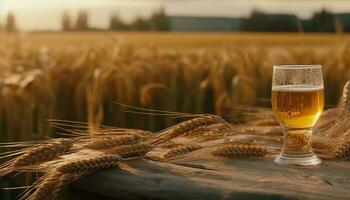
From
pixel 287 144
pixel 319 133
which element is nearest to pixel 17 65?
pixel 319 133

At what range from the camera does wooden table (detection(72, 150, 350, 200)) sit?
143 centimetres

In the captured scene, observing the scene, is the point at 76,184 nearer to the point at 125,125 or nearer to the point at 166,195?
the point at 166,195

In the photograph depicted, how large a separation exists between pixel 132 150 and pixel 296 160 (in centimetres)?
42

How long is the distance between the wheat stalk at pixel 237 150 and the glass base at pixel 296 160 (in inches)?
2.8

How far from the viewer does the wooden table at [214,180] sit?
1428 millimetres

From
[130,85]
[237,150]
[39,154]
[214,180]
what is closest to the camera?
[214,180]

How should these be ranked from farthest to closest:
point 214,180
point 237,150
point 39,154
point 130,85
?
point 130,85 → point 237,150 → point 39,154 → point 214,180

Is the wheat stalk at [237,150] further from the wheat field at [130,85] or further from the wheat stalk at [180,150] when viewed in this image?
the wheat field at [130,85]

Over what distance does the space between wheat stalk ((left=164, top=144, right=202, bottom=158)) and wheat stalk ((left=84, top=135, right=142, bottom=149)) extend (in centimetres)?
9

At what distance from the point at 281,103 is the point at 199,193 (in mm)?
429

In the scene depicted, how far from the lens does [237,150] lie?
70.1 inches

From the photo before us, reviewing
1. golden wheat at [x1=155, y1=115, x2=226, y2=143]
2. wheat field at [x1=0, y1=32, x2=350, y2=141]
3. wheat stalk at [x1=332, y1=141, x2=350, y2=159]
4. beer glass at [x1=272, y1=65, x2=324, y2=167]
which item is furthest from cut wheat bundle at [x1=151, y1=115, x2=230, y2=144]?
wheat field at [x1=0, y1=32, x2=350, y2=141]

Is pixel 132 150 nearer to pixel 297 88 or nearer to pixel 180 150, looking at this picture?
pixel 180 150

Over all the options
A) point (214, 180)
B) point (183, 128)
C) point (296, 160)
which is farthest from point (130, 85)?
point (214, 180)
